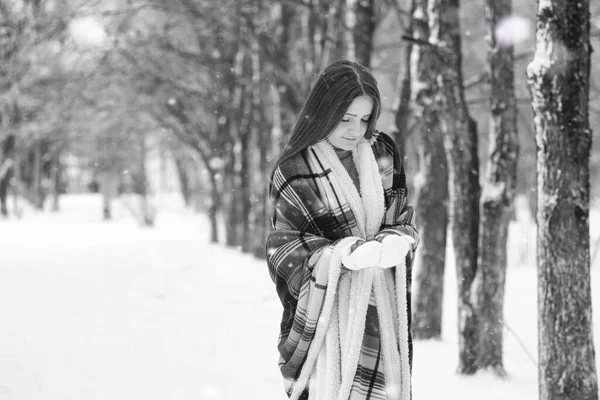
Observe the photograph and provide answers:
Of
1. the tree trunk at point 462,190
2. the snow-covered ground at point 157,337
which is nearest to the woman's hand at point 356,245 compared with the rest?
the snow-covered ground at point 157,337

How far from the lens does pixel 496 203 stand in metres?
4.73

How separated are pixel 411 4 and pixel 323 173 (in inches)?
179

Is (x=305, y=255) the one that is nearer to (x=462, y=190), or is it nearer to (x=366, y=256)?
(x=366, y=256)

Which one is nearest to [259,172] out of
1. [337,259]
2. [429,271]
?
[429,271]

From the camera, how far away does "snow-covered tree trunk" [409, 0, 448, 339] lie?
611 centimetres

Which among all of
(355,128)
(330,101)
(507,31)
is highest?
(507,31)

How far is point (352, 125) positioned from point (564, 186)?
1.37 meters

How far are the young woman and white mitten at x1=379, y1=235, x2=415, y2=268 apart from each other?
0.19 feet

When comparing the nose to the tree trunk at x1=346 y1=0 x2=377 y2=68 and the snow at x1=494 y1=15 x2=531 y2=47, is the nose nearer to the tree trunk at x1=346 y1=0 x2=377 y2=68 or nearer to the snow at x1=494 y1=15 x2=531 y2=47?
the snow at x1=494 y1=15 x2=531 y2=47

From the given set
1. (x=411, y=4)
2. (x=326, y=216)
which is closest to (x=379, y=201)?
(x=326, y=216)

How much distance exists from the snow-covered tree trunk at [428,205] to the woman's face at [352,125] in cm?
334

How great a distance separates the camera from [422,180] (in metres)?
6.49

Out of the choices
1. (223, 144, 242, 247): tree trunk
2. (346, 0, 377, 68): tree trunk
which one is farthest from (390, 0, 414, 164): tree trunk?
(223, 144, 242, 247): tree trunk

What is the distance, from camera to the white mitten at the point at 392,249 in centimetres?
243
